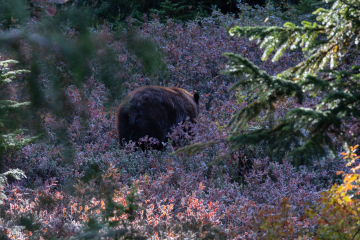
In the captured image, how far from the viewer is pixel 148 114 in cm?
671

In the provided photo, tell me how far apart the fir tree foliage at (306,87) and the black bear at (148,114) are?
148 inches

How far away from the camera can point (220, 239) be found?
3604 millimetres

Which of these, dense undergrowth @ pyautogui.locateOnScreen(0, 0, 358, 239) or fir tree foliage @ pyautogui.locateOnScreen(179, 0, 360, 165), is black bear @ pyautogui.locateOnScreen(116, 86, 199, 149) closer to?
dense undergrowth @ pyautogui.locateOnScreen(0, 0, 358, 239)

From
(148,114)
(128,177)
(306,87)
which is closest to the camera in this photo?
(306,87)

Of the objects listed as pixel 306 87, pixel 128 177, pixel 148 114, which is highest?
pixel 306 87

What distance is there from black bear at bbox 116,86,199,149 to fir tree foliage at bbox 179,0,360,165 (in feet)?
12.3

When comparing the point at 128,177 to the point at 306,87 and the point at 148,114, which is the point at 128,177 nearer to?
the point at 148,114

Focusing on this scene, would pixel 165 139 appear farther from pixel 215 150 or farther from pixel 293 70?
pixel 293 70

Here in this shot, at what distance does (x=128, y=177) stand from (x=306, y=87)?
3699 millimetres

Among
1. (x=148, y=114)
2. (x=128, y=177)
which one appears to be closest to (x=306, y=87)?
(x=128, y=177)

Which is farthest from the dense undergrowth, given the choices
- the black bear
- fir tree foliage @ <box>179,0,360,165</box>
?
the black bear

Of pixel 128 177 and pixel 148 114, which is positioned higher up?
pixel 148 114

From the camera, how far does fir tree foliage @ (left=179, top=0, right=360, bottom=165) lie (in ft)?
7.97

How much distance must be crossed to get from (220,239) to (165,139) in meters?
3.90
